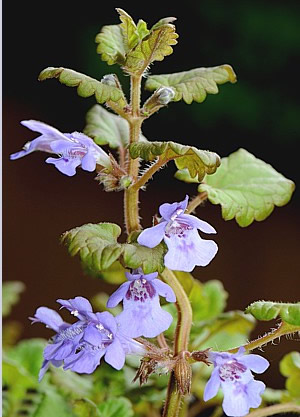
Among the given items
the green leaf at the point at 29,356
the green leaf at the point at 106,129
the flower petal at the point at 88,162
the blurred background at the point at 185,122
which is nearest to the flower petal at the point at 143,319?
the flower petal at the point at 88,162

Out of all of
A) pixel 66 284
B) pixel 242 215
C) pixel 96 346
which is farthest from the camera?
pixel 66 284

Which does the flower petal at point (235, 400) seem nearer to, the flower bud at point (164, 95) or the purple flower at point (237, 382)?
the purple flower at point (237, 382)

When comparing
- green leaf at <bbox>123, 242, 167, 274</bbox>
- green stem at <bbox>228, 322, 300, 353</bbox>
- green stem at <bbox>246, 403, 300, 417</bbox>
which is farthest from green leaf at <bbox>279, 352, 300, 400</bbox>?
green leaf at <bbox>123, 242, 167, 274</bbox>

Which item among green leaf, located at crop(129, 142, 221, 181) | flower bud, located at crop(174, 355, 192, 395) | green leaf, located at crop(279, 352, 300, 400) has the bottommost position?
green leaf, located at crop(279, 352, 300, 400)

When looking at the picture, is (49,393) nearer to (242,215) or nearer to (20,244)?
(242,215)

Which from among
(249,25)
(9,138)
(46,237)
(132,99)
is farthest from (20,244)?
(132,99)

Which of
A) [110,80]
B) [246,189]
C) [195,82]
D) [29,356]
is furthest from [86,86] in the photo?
[29,356]

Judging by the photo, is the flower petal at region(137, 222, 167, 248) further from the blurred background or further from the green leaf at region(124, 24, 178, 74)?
the blurred background
